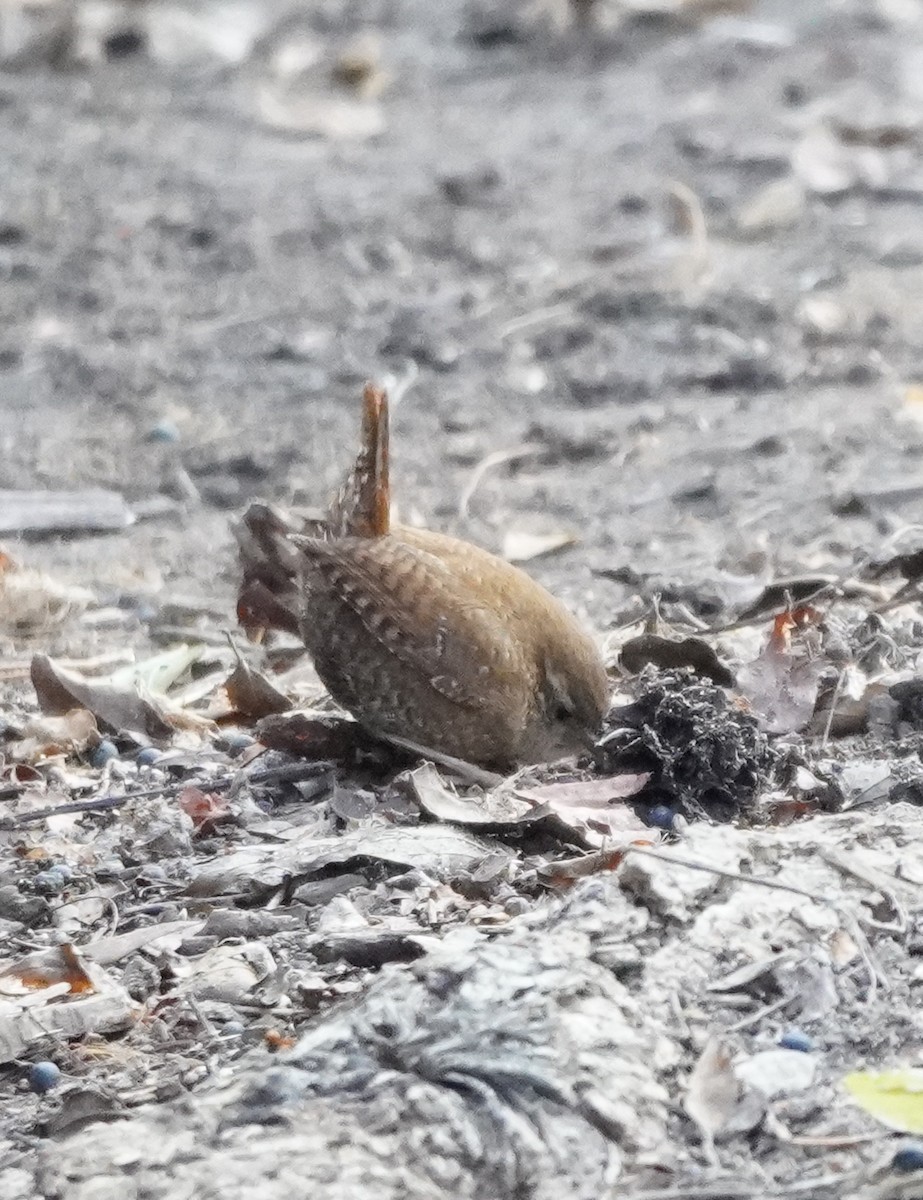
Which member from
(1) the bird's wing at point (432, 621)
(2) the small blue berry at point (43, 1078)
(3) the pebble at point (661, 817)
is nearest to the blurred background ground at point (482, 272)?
(1) the bird's wing at point (432, 621)

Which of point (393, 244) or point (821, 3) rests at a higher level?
point (821, 3)

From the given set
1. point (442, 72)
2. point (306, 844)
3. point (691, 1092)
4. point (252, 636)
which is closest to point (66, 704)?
point (252, 636)

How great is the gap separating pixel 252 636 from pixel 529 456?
2.10 metres

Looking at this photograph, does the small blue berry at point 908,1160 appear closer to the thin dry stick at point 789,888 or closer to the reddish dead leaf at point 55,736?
the thin dry stick at point 789,888

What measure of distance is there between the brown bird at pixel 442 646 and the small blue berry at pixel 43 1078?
156 cm

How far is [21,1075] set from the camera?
362 centimetres

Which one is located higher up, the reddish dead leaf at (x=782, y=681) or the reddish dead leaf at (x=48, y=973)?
the reddish dead leaf at (x=782, y=681)

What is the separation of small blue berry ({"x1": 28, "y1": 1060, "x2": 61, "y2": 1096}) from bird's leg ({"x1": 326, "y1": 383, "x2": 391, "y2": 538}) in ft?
6.21

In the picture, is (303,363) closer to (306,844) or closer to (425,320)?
(425,320)

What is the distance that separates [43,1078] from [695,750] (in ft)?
5.10

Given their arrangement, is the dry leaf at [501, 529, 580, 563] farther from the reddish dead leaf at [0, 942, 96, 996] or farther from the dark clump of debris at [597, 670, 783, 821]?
the reddish dead leaf at [0, 942, 96, 996]

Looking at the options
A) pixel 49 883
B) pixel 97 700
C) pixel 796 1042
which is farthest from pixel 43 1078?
pixel 97 700

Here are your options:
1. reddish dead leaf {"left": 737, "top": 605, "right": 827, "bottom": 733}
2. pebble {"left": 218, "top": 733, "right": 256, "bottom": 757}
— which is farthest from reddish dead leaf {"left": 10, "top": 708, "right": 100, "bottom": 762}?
reddish dead leaf {"left": 737, "top": 605, "right": 827, "bottom": 733}

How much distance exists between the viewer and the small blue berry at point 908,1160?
118 inches
